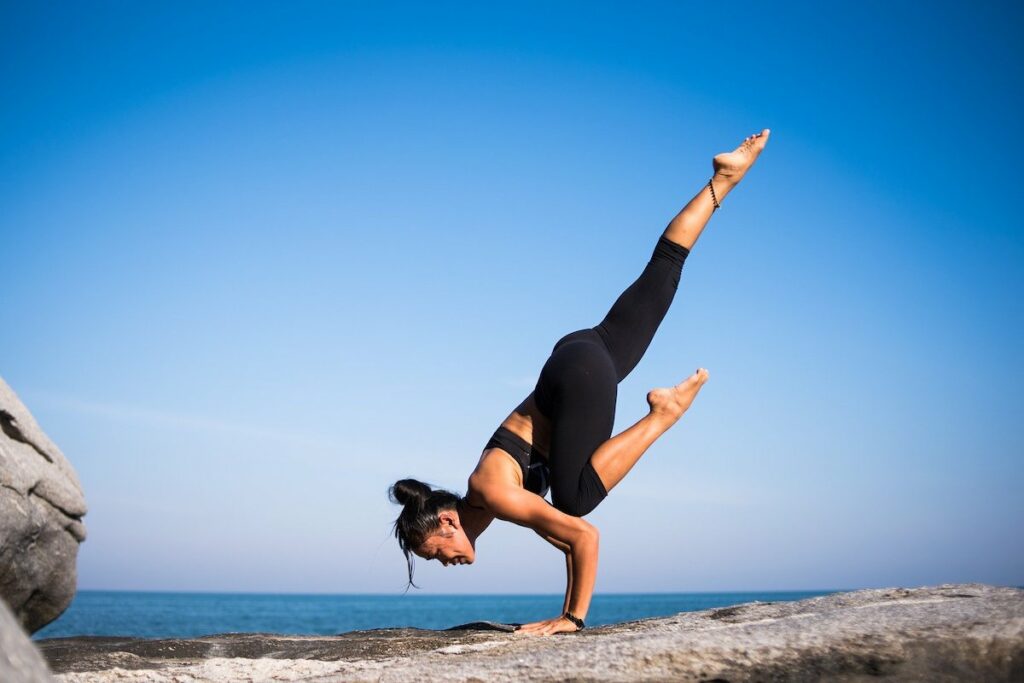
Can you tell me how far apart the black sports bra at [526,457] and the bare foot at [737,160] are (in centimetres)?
215

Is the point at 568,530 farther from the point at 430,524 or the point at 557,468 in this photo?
the point at 430,524

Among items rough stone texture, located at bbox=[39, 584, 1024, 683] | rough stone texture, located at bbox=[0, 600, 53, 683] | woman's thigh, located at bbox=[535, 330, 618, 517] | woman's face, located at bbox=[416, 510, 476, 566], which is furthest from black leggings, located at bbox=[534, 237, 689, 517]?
rough stone texture, located at bbox=[0, 600, 53, 683]

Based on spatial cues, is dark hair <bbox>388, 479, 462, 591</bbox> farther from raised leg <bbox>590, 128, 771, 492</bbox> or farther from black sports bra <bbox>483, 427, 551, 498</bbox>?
raised leg <bbox>590, 128, 771, 492</bbox>

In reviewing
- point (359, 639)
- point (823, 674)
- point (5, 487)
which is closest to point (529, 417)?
point (359, 639)

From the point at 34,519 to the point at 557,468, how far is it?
466cm

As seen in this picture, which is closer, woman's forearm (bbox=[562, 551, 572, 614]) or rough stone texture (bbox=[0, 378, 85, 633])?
woman's forearm (bbox=[562, 551, 572, 614])

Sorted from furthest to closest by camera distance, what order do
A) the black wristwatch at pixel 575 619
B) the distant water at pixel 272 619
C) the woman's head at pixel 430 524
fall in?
the distant water at pixel 272 619
the woman's head at pixel 430 524
the black wristwatch at pixel 575 619

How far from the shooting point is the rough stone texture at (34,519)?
6672 millimetres

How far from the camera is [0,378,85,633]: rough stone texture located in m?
6.67

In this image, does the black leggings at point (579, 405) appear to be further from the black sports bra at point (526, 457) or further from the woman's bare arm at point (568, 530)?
the woman's bare arm at point (568, 530)

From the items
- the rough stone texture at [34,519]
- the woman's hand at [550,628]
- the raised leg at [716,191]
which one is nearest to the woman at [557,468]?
the woman's hand at [550,628]

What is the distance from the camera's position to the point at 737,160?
219 inches

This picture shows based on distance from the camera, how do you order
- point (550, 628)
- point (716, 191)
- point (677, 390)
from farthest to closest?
point (716, 191) → point (677, 390) → point (550, 628)

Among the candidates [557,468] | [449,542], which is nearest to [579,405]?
[557,468]
